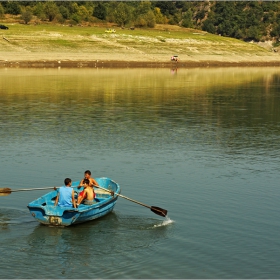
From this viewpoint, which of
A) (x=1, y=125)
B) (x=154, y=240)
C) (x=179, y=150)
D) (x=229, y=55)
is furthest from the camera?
(x=229, y=55)

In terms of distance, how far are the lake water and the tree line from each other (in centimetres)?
8428

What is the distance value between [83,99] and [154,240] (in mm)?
42755

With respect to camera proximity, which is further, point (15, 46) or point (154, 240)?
point (15, 46)

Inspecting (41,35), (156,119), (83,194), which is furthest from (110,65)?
(83,194)

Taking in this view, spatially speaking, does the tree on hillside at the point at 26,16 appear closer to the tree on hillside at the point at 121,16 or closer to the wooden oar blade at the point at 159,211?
the tree on hillside at the point at 121,16

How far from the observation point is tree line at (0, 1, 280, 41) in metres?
144

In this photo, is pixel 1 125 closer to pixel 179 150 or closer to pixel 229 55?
pixel 179 150

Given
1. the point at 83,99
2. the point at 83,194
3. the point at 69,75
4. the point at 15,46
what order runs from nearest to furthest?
the point at 83,194 < the point at 83,99 < the point at 69,75 < the point at 15,46

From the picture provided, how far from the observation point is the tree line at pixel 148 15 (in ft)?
472

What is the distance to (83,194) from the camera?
78.6ft

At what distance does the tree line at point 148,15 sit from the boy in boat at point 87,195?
116656 mm

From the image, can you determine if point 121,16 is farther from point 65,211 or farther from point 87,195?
point 65,211

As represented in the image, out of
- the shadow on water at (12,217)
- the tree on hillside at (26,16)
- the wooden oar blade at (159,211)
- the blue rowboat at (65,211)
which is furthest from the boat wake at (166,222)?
the tree on hillside at (26,16)

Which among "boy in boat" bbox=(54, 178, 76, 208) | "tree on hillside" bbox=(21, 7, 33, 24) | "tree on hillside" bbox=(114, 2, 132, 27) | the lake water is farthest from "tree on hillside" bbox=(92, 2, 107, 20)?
"boy in boat" bbox=(54, 178, 76, 208)
